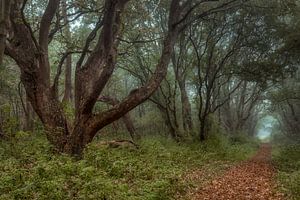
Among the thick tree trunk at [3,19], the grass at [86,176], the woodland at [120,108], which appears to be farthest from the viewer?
the woodland at [120,108]

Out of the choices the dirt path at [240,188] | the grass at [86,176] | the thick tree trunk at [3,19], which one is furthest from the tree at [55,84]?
the thick tree trunk at [3,19]

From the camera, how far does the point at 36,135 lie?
16875mm

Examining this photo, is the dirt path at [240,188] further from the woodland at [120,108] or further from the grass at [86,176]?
the grass at [86,176]

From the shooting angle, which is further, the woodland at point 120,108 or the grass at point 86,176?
the woodland at point 120,108

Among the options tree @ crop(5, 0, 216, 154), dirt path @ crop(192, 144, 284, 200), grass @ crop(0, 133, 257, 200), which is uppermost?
tree @ crop(5, 0, 216, 154)

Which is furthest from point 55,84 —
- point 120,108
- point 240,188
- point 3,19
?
point 3,19

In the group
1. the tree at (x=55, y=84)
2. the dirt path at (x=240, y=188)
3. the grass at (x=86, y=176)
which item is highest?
the tree at (x=55, y=84)

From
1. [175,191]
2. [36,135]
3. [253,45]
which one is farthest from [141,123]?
[175,191]

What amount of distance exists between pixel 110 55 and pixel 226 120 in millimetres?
31191

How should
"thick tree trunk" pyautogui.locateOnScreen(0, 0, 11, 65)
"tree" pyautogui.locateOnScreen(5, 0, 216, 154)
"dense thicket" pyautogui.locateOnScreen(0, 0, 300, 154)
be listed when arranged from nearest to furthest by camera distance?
1. "thick tree trunk" pyautogui.locateOnScreen(0, 0, 11, 65)
2. "tree" pyautogui.locateOnScreen(5, 0, 216, 154)
3. "dense thicket" pyautogui.locateOnScreen(0, 0, 300, 154)

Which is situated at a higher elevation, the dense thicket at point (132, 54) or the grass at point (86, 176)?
the dense thicket at point (132, 54)

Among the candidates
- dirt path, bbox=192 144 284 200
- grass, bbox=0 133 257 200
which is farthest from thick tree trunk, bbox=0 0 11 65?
dirt path, bbox=192 144 284 200

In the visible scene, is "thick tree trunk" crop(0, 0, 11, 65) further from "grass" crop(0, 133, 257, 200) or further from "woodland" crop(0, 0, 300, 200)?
"grass" crop(0, 133, 257, 200)

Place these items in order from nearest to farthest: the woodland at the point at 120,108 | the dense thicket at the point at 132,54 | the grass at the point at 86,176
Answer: the grass at the point at 86,176
the woodland at the point at 120,108
the dense thicket at the point at 132,54
